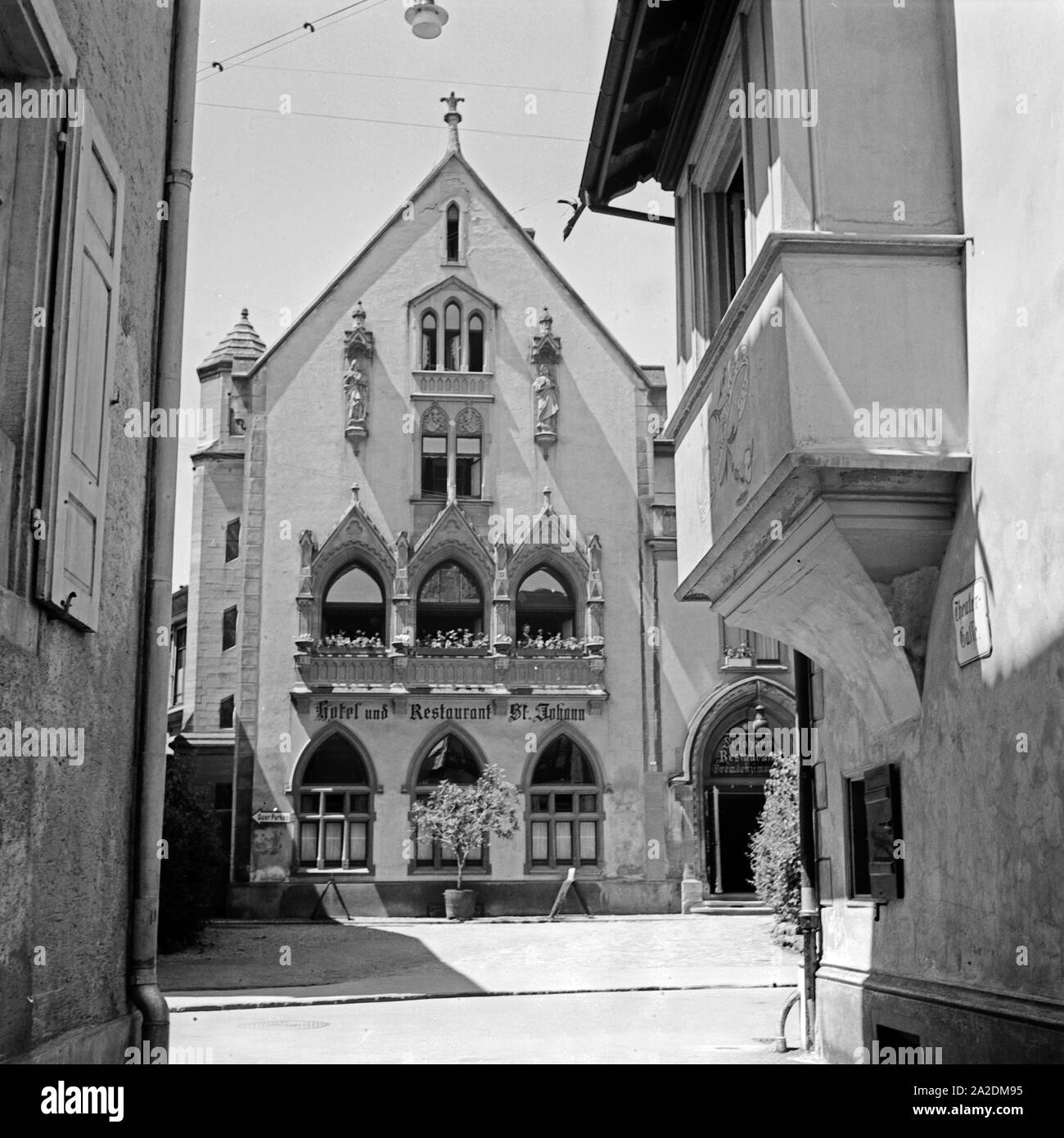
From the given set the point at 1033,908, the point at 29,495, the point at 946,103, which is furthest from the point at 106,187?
the point at 1033,908

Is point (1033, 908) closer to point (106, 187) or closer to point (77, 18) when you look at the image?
point (106, 187)

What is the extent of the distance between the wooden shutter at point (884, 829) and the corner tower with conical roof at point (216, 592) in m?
24.2

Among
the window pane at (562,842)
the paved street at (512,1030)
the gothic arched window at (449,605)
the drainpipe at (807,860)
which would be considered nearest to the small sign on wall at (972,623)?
the drainpipe at (807,860)

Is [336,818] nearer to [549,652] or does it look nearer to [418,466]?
[549,652]

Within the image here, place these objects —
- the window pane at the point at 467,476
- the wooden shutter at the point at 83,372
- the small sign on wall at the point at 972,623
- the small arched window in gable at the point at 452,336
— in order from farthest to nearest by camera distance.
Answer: the small arched window in gable at the point at 452,336 < the window pane at the point at 467,476 < the small sign on wall at the point at 972,623 < the wooden shutter at the point at 83,372

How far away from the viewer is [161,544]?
9.52m

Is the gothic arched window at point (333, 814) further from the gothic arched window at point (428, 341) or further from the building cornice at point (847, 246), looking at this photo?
the building cornice at point (847, 246)

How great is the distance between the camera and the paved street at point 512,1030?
488 inches

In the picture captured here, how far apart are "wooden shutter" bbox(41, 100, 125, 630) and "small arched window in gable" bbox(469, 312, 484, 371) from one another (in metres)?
26.1

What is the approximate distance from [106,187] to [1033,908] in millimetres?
6367

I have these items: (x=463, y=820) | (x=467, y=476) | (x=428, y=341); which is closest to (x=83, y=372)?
(x=463, y=820)

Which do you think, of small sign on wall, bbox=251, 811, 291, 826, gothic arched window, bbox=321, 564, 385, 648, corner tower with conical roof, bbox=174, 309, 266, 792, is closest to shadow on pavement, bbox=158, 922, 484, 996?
small sign on wall, bbox=251, 811, 291, 826

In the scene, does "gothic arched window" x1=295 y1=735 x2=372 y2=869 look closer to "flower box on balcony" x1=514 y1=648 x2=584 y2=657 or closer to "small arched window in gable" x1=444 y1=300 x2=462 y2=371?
"flower box on balcony" x1=514 y1=648 x2=584 y2=657

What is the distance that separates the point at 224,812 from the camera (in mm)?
32844
